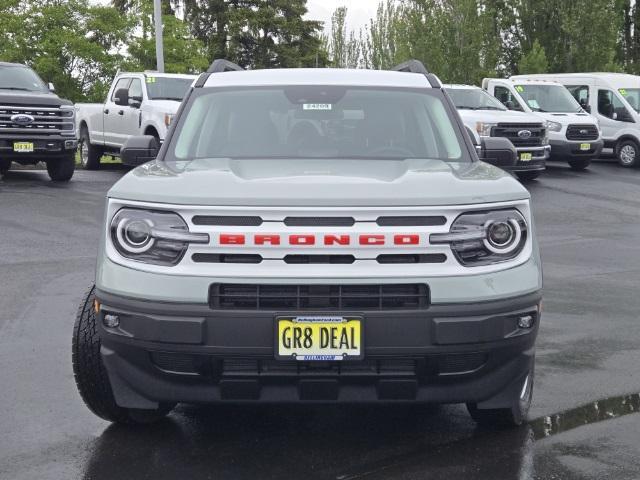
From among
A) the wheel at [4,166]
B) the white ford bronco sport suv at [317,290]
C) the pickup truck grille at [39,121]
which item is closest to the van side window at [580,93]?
the pickup truck grille at [39,121]

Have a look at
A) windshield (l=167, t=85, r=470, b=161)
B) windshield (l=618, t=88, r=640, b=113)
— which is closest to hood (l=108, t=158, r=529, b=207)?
windshield (l=167, t=85, r=470, b=161)

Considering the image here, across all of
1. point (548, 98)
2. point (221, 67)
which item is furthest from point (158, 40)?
point (221, 67)

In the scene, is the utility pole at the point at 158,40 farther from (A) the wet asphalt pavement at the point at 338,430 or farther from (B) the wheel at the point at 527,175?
(A) the wet asphalt pavement at the point at 338,430

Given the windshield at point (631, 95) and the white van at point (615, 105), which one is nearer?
the white van at point (615, 105)

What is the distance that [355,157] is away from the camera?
219 inches

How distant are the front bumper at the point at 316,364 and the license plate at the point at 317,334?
4cm

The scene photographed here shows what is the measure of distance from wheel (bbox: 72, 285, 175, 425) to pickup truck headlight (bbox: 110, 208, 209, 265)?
61 centimetres

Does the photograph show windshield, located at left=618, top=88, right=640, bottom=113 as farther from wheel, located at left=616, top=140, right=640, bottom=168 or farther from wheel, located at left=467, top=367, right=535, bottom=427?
wheel, located at left=467, top=367, right=535, bottom=427

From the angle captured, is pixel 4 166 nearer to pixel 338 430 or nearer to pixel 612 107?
pixel 612 107

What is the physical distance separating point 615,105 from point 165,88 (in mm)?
10705

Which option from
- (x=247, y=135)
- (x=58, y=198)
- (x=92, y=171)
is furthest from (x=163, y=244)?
(x=92, y=171)

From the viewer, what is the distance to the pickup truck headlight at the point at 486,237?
14.0 feet

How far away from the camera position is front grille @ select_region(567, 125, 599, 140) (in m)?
22.4

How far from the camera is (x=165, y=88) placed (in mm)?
19938
